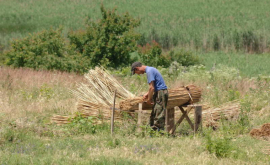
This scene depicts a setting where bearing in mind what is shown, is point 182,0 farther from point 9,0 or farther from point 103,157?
point 103,157

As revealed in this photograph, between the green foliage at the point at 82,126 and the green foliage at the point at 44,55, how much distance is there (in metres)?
9.89

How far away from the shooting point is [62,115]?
1185 centimetres

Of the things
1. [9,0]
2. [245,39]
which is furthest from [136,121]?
[9,0]

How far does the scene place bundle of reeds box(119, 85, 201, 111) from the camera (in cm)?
1006

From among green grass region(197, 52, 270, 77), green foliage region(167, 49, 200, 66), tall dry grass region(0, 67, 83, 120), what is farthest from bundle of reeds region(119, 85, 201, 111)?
green foliage region(167, 49, 200, 66)

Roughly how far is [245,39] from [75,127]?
2760 cm

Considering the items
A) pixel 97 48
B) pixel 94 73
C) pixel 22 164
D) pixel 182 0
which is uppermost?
pixel 182 0

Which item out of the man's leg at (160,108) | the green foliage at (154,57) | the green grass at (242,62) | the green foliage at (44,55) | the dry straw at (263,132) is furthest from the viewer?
the green grass at (242,62)

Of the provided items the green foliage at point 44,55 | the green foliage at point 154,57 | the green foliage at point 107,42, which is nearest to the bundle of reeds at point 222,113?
the green foliage at point 44,55

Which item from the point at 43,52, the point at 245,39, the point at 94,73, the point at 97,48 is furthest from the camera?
the point at 245,39

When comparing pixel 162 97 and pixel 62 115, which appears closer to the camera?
pixel 162 97

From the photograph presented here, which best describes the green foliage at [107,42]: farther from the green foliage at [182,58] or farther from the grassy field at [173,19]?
the grassy field at [173,19]

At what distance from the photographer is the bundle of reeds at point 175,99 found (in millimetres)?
10062

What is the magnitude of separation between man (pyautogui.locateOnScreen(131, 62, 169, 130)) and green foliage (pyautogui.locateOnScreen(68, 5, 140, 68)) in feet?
46.7
